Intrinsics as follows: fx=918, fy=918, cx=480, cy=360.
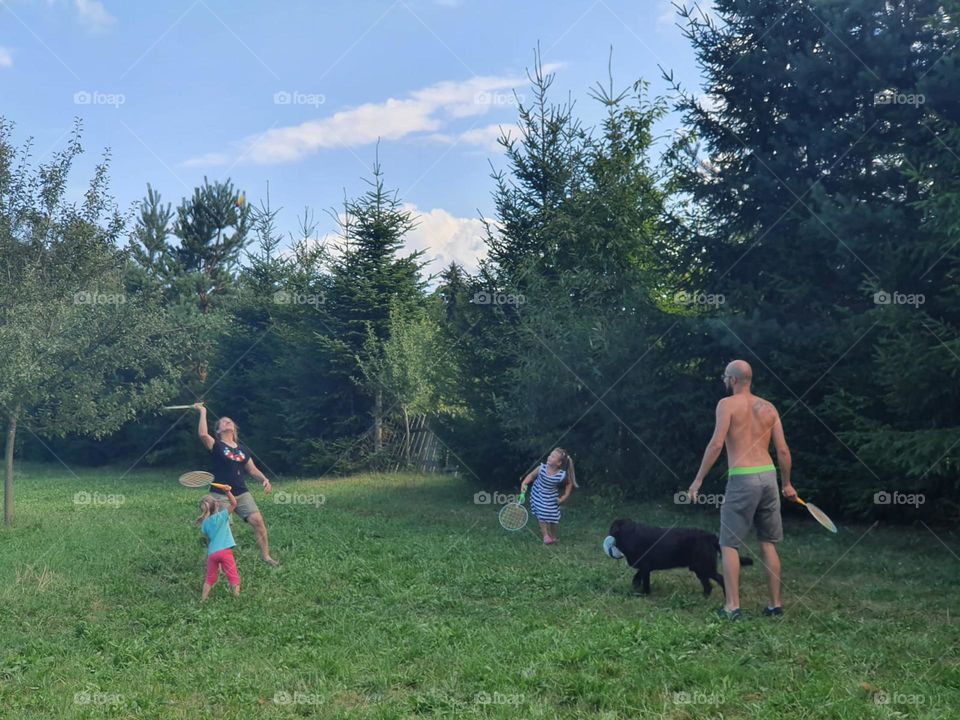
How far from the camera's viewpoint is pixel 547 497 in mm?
13672

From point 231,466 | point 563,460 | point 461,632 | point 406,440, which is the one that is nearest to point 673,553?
point 461,632

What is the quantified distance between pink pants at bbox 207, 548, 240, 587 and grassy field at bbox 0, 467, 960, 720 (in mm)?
235

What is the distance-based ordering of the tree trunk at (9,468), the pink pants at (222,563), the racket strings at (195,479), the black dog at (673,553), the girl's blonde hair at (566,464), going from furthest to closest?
the tree trunk at (9,468)
the girl's blonde hair at (566,464)
the racket strings at (195,479)
the pink pants at (222,563)
the black dog at (673,553)

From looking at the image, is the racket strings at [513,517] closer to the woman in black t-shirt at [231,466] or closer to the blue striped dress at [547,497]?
the blue striped dress at [547,497]

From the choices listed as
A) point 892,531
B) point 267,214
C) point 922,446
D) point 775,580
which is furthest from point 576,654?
point 267,214

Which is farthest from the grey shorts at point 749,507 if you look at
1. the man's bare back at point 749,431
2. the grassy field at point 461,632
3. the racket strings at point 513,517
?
the racket strings at point 513,517

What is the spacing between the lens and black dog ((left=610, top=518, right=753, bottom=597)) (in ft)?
30.6

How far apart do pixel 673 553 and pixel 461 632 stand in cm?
269

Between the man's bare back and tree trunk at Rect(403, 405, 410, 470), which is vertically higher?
the man's bare back

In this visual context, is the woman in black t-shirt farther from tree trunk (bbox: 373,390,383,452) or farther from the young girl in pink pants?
tree trunk (bbox: 373,390,383,452)

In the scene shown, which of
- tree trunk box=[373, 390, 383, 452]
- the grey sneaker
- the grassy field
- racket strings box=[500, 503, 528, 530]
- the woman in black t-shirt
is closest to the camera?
the grassy field

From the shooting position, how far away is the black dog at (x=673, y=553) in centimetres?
932

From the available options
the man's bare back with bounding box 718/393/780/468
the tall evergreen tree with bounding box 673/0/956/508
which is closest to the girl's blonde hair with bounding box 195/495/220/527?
the man's bare back with bounding box 718/393/780/468

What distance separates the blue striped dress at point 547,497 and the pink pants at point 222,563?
5158 millimetres
